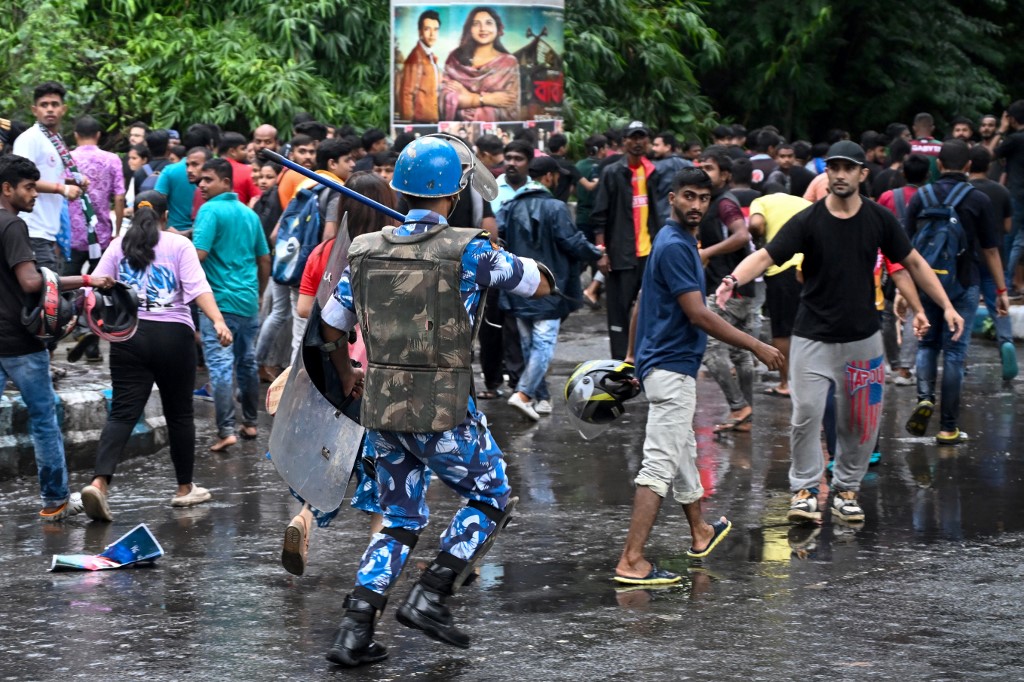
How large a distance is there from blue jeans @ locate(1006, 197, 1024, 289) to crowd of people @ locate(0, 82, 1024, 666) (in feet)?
0.09

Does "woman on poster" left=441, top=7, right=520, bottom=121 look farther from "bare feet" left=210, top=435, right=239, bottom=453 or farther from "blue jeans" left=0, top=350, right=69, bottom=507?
"blue jeans" left=0, top=350, right=69, bottom=507

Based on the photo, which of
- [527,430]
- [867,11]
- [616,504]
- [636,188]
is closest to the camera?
[616,504]

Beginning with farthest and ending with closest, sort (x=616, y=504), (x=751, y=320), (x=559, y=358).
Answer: (x=559, y=358) < (x=751, y=320) < (x=616, y=504)

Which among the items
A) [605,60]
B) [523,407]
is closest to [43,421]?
[523,407]

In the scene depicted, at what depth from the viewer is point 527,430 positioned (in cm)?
1031

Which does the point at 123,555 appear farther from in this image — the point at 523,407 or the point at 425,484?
the point at 523,407

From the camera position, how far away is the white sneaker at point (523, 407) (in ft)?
34.4

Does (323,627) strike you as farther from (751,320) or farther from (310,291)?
(751,320)

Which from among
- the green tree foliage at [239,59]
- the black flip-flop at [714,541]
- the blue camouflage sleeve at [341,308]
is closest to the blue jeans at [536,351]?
the black flip-flop at [714,541]

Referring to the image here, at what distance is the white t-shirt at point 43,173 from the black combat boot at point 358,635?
5.94m

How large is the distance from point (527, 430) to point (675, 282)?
13.2 feet

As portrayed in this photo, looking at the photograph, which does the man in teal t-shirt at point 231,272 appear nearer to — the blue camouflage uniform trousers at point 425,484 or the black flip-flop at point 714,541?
the black flip-flop at point 714,541

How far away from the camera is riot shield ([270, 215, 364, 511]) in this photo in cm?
616

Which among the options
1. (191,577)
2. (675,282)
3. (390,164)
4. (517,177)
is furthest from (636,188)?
(191,577)
